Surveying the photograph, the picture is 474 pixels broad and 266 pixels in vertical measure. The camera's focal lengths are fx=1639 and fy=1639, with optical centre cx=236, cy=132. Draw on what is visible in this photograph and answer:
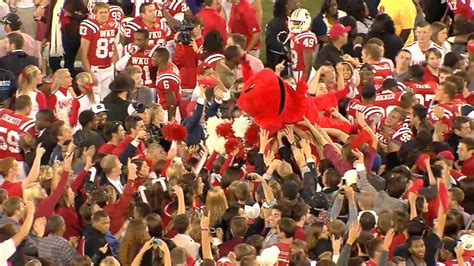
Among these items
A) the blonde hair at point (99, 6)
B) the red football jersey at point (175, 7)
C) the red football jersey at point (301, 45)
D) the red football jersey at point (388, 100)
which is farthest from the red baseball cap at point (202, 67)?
the red football jersey at point (388, 100)

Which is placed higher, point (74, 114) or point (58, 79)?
point (58, 79)

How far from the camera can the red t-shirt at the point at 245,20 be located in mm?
17062

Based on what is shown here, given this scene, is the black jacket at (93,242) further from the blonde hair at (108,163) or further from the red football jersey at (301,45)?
the red football jersey at (301,45)

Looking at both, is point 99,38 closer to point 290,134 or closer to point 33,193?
point 290,134

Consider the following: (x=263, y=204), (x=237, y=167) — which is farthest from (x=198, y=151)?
(x=263, y=204)

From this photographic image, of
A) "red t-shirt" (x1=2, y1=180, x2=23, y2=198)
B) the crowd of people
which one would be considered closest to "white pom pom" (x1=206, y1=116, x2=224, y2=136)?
the crowd of people

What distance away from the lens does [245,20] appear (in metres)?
17.1

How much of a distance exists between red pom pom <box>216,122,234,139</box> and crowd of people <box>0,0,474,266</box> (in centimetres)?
2

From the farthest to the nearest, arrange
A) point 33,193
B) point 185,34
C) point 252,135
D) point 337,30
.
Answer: point 337,30 < point 185,34 < point 252,135 < point 33,193

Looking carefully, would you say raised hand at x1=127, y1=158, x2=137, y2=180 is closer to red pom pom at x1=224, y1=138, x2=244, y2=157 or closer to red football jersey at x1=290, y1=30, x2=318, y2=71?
red pom pom at x1=224, y1=138, x2=244, y2=157

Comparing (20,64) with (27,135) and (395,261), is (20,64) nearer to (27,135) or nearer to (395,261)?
(27,135)

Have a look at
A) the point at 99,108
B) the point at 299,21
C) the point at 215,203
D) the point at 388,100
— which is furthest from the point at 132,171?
the point at 299,21

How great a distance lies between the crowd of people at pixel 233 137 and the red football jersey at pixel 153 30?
0.06 ft

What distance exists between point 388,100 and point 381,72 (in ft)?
2.55
